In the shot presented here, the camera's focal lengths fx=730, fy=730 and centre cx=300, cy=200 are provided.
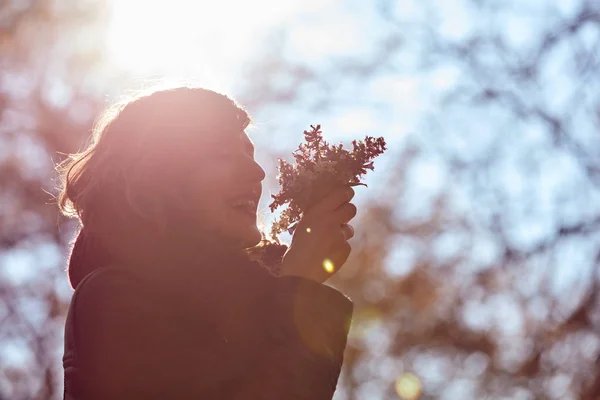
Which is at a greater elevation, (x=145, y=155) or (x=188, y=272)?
(x=145, y=155)

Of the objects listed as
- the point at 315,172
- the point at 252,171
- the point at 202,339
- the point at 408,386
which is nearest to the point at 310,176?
the point at 315,172

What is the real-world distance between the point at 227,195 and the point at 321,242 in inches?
13.5

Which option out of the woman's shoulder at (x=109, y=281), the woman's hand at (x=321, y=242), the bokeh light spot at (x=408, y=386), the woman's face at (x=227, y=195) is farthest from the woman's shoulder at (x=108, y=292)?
the bokeh light spot at (x=408, y=386)

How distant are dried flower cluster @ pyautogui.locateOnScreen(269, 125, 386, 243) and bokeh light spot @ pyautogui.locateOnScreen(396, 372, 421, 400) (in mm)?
14989

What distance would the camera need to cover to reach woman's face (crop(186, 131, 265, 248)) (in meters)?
2.34

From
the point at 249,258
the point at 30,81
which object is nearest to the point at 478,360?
the point at 30,81

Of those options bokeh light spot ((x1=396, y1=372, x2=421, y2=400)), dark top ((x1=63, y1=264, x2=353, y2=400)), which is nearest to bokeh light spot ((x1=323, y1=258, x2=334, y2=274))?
dark top ((x1=63, y1=264, x2=353, y2=400))

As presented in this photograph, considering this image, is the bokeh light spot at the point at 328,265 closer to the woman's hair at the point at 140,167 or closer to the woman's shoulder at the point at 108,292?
the woman's hair at the point at 140,167

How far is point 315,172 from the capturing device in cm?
268

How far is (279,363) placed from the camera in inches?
83.6

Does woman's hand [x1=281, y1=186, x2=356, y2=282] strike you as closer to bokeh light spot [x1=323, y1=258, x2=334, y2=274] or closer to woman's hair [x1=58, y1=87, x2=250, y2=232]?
bokeh light spot [x1=323, y1=258, x2=334, y2=274]

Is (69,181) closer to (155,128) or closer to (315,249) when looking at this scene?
(155,128)

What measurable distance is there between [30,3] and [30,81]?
59.9 inches

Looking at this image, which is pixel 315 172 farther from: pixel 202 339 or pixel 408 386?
A: pixel 408 386
